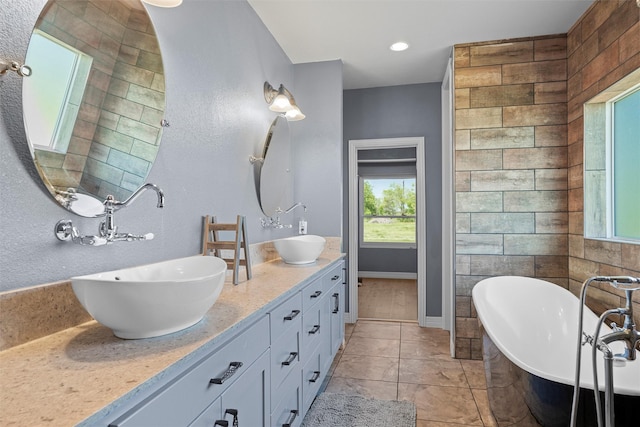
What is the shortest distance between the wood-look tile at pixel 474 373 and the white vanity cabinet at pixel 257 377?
3.72ft

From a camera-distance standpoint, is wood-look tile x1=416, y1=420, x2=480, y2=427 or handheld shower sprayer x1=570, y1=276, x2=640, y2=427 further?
wood-look tile x1=416, y1=420, x2=480, y2=427

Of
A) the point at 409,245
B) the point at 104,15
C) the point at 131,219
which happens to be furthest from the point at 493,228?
the point at 409,245

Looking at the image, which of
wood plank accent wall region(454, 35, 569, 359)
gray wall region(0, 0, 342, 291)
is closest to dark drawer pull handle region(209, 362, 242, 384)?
gray wall region(0, 0, 342, 291)

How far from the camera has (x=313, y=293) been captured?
2.09 meters

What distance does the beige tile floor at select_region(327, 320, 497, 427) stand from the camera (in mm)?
2227

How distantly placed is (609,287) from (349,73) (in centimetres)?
281

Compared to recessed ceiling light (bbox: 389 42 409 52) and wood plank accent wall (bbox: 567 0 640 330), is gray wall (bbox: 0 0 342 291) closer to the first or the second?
recessed ceiling light (bbox: 389 42 409 52)

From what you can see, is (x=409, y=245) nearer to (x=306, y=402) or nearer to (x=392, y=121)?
(x=392, y=121)

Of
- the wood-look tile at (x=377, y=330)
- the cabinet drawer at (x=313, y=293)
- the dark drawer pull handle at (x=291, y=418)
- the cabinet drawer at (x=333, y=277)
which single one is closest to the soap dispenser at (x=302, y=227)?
the cabinet drawer at (x=333, y=277)

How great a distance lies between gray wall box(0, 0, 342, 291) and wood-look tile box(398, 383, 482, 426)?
4.72 ft

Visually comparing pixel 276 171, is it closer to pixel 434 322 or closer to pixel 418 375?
pixel 418 375

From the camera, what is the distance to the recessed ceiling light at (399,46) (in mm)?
2980

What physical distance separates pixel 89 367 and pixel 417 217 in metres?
3.53

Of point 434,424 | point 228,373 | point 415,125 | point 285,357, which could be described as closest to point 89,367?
point 228,373
